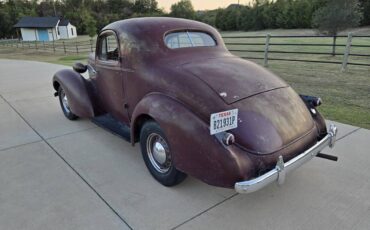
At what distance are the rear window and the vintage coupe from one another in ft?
0.05

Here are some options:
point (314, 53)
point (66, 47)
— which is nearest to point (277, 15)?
point (66, 47)

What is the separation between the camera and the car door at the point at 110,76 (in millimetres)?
3850

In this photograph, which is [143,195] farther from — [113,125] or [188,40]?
[188,40]

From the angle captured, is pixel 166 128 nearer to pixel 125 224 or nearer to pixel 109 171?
pixel 125 224

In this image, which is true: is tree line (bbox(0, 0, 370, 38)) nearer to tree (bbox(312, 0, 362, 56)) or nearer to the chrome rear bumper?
tree (bbox(312, 0, 362, 56))

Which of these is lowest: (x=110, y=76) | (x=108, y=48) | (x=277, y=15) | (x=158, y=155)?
(x=158, y=155)

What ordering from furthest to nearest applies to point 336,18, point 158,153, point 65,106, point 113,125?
point 336,18 < point 65,106 < point 113,125 < point 158,153

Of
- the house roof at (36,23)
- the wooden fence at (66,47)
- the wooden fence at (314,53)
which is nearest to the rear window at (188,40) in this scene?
the wooden fence at (314,53)

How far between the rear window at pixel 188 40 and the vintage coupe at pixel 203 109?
→ 15 millimetres

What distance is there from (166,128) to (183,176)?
23.2 inches

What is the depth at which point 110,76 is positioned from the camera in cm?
402

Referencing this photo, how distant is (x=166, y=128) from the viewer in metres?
2.79

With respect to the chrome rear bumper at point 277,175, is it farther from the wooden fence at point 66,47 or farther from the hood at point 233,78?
the wooden fence at point 66,47

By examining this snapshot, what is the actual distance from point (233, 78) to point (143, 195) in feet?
5.00
